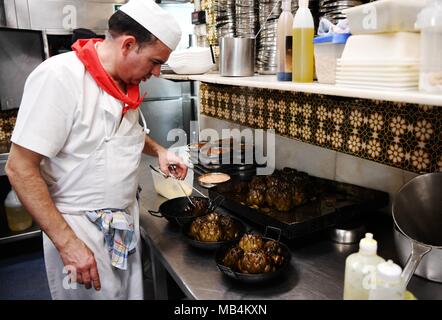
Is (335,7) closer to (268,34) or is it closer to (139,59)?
(268,34)

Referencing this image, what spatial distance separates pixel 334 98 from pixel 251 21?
0.69m

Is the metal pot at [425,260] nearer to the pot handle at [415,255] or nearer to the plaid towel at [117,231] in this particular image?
the pot handle at [415,255]

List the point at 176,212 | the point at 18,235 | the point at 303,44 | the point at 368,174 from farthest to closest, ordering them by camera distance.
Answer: the point at 18,235 < the point at 176,212 < the point at 368,174 < the point at 303,44

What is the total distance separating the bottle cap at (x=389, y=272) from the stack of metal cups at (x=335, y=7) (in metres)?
0.97

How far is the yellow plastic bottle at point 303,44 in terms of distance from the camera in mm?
1429

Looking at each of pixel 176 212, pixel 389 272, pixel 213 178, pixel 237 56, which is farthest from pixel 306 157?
pixel 389 272

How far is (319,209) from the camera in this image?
156cm

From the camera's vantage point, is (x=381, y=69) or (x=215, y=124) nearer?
(x=381, y=69)

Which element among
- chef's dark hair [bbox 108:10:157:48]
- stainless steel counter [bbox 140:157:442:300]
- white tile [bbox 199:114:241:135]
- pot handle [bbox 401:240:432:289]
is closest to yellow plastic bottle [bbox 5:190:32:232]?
white tile [bbox 199:114:241:135]

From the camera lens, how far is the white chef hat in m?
1.53

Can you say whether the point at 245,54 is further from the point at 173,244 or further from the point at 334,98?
the point at 173,244

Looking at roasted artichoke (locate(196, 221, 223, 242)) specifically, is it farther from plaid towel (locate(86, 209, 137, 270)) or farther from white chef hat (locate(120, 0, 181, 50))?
white chef hat (locate(120, 0, 181, 50))

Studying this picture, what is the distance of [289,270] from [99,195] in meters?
0.82
